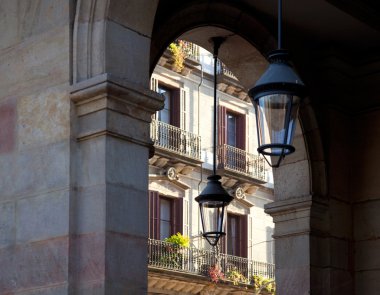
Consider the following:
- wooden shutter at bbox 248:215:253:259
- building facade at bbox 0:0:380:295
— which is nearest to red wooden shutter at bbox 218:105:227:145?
wooden shutter at bbox 248:215:253:259

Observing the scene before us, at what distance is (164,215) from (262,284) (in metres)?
5.02

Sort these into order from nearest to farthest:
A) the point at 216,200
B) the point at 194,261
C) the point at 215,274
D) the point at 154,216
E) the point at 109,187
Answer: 1. the point at 109,187
2. the point at 216,200
3. the point at 154,216
4. the point at 194,261
5. the point at 215,274

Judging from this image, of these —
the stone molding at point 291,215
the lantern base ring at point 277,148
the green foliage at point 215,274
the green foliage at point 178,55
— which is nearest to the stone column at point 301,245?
the stone molding at point 291,215

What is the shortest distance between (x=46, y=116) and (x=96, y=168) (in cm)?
57

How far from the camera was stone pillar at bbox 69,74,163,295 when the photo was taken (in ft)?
22.3

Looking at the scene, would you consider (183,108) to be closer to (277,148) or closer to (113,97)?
(277,148)

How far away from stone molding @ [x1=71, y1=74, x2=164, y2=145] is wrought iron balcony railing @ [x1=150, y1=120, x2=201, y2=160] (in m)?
25.4

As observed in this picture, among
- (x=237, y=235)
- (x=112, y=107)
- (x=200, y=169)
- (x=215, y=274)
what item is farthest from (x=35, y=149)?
(x=237, y=235)

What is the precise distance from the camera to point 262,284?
36438 mm

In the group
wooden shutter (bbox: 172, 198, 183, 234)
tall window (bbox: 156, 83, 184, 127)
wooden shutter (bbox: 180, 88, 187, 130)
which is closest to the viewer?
wooden shutter (bbox: 172, 198, 183, 234)

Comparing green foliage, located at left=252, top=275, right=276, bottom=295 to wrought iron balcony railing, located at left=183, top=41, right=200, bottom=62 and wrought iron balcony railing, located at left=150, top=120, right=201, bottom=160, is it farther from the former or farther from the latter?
wrought iron balcony railing, located at left=183, top=41, right=200, bottom=62

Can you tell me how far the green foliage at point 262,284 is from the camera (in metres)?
36.0

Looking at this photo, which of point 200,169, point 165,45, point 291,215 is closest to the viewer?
point 165,45

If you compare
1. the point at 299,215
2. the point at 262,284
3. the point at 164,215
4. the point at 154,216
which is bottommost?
the point at 299,215
